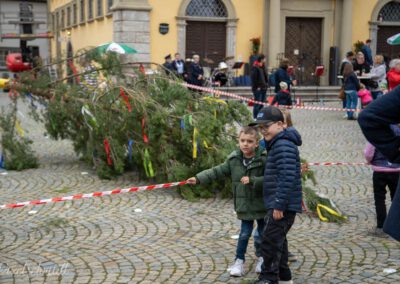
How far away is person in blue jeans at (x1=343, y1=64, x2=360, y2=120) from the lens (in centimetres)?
1616

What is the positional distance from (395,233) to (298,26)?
23.0 m

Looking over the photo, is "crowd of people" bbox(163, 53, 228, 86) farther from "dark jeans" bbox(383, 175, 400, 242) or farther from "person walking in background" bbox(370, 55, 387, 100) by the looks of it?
"dark jeans" bbox(383, 175, 400, 242)

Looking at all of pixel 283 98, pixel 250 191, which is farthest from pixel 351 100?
pixel 250 191

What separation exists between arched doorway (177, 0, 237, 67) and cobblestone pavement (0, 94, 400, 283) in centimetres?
1558

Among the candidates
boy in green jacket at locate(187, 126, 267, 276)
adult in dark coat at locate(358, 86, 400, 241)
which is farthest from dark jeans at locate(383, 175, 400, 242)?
boy in green jacket at locate(187, 126, 267, 276)

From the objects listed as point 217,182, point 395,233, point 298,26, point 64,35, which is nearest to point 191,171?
point 217,182

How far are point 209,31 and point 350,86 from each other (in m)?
9.28

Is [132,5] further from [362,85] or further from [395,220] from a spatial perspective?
[395,220]

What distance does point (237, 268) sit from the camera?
4.95m

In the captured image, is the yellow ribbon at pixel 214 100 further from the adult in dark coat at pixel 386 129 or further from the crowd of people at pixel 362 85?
the crowd of people at pixel 362 85

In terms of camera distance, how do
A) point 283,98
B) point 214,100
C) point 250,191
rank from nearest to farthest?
1. point 250,191
2. point 214,100
3. point 283,98

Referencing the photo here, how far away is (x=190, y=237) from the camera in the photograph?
611 centimetres

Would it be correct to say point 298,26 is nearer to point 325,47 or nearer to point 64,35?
point 325,47

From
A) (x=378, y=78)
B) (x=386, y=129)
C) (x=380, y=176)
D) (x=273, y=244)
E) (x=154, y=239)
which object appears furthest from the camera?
(x=378, y=78)
